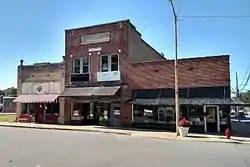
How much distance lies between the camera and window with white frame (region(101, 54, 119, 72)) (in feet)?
103

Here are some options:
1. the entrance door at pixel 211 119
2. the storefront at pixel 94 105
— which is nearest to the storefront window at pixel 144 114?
the storefront at pixel 94 105

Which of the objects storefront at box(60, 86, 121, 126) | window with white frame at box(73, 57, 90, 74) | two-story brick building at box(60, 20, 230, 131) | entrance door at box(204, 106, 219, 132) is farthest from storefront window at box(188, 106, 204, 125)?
window with white frame at box(73, 57, 90, 74)

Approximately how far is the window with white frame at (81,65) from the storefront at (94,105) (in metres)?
1.97

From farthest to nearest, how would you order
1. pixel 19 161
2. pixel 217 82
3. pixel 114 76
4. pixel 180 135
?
pixel 114 76, pixel 217 82, pixel 180 135, pixel 19 161

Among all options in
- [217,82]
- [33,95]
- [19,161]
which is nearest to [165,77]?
[217,82]

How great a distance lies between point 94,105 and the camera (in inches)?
1308

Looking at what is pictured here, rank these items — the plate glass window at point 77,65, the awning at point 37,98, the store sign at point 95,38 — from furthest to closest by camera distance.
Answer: the awning at point 37,98, the plate glass window at point 77,65, the store sign at point 95,38

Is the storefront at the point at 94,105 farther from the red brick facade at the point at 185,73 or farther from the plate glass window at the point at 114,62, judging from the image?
the red brick facade at the point at 185,73

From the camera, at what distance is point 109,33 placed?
32.0 metres

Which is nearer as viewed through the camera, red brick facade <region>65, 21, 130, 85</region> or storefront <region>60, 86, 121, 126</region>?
storefront <region>60, 86, 121, 126</region>

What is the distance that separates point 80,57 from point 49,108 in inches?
281

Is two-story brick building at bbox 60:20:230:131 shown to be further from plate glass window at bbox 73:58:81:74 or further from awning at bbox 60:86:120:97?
plate glass window at bbox 73:58:81:74

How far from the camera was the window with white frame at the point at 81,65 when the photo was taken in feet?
109

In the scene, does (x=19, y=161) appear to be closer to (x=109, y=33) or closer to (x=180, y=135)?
(x=180, y=135)
